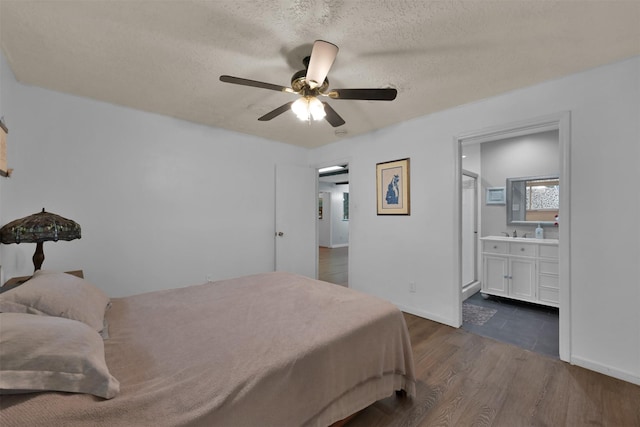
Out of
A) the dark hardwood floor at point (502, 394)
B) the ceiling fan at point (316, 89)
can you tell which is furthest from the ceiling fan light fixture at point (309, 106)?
the dark hardwood floor at point (502, 394)

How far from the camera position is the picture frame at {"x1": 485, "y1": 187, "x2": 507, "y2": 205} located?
4137 mm

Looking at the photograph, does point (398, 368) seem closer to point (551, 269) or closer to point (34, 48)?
point (551, 269)

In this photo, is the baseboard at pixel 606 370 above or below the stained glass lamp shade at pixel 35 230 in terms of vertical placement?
below

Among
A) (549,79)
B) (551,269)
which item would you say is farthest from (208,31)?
(551,269)

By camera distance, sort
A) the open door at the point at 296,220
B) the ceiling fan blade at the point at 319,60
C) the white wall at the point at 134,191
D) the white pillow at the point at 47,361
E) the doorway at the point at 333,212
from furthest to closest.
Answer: the doorway at the point at 333,212, the open door at the point at 296,220, the white wall at the point at 134,191, the ceiling fan blade at the point at 319,60, the white pillow at the point at 47,361

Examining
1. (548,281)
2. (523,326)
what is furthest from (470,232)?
(523,326)

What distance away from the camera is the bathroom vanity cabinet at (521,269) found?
11.0ft

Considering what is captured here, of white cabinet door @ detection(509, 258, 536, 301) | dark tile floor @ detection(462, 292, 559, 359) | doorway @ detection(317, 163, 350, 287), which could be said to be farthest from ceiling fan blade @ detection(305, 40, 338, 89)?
doorway @ detection(317, 163, 350, 287)

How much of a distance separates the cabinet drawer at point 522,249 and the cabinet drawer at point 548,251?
8cm

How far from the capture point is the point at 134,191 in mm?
3045

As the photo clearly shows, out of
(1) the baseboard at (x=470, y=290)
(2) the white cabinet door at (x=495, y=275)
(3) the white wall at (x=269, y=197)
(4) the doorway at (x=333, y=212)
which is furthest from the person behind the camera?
(4) the doorway at (x=333, y=212)

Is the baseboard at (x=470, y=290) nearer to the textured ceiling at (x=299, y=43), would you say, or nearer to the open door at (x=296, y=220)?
the open door at (x=296, y=220)

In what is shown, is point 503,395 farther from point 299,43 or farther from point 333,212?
point 333,212

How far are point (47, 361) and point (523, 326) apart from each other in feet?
12.6
